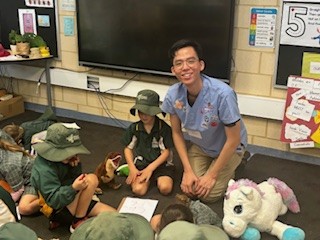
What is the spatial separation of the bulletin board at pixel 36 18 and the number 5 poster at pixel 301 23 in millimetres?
1978

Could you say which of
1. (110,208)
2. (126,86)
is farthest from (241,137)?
(126,86)

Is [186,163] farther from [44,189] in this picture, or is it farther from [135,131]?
[44,189]

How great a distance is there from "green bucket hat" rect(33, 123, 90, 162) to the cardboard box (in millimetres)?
1964

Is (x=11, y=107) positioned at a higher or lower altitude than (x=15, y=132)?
lower

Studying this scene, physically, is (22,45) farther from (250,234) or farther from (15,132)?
(250,234)

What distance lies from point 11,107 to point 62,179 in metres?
2.13

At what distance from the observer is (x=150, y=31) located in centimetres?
328

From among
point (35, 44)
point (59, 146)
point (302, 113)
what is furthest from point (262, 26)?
point (35, 44)

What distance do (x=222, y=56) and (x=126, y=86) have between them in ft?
2.99

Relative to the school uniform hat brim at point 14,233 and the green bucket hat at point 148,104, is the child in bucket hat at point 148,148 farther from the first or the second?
the school uniform hat brim at point 14,233

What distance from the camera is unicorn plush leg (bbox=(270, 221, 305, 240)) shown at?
6.73 feet

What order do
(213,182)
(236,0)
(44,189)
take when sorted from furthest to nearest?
(236,0)
(213,182)
(44,189)

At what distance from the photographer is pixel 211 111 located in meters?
2.32

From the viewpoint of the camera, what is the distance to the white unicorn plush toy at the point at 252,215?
205 cm
